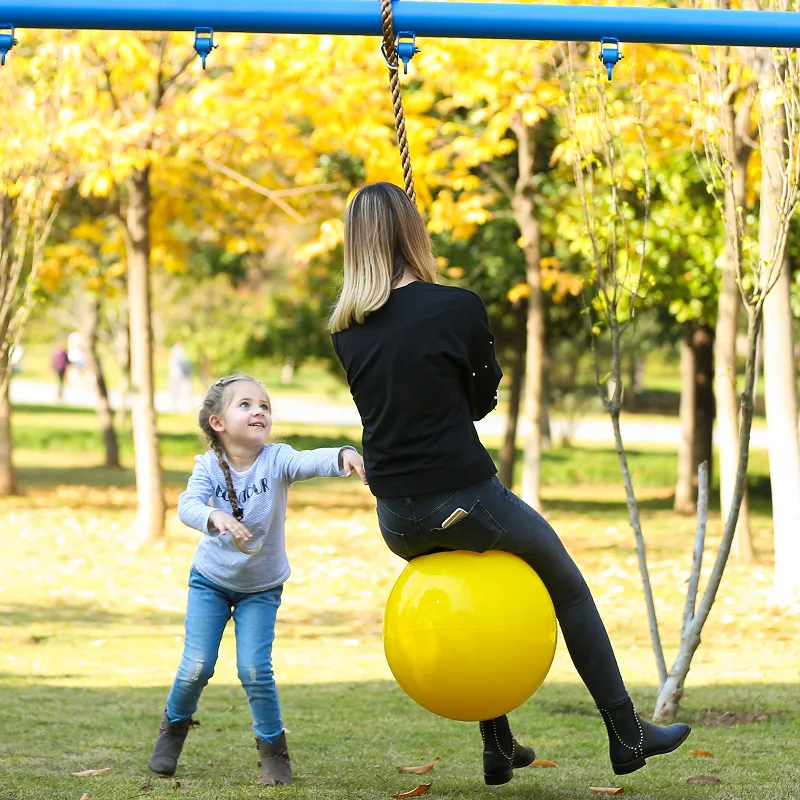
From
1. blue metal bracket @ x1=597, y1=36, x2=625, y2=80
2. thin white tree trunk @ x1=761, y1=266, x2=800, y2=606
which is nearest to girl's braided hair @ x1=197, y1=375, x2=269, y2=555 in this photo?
blue metal bracket @ x1=597, y1=36, x2=625, y2=80

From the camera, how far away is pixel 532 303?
13508 mm

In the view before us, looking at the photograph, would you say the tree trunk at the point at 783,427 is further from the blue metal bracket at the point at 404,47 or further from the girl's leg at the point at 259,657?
the blue metal bracket at the point at 404,47

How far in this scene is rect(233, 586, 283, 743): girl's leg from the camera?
15.2 feet

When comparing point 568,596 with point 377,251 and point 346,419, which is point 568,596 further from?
→ point 346,419

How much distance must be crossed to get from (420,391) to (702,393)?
14.6 m

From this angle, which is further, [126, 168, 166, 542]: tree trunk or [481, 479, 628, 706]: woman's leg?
[126, 168, 166, 542]: tree trunk

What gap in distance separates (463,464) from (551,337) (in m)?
15.7

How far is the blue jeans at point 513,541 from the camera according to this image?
154 inches

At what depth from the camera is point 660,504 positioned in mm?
19094

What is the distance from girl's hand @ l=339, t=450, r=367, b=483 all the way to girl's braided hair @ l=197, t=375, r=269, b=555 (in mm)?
492

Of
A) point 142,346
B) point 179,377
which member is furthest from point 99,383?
point 179,377

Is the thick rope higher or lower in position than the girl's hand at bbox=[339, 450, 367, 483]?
higher

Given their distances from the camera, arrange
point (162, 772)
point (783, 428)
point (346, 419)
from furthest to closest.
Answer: point (346, 419)
point (783, 428)
point (162, 772)

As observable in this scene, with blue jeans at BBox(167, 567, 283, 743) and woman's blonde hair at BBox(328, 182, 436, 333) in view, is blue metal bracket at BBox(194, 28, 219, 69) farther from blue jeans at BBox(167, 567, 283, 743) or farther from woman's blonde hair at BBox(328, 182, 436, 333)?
blue jeans at BBox(167, 567, 283, 743)
